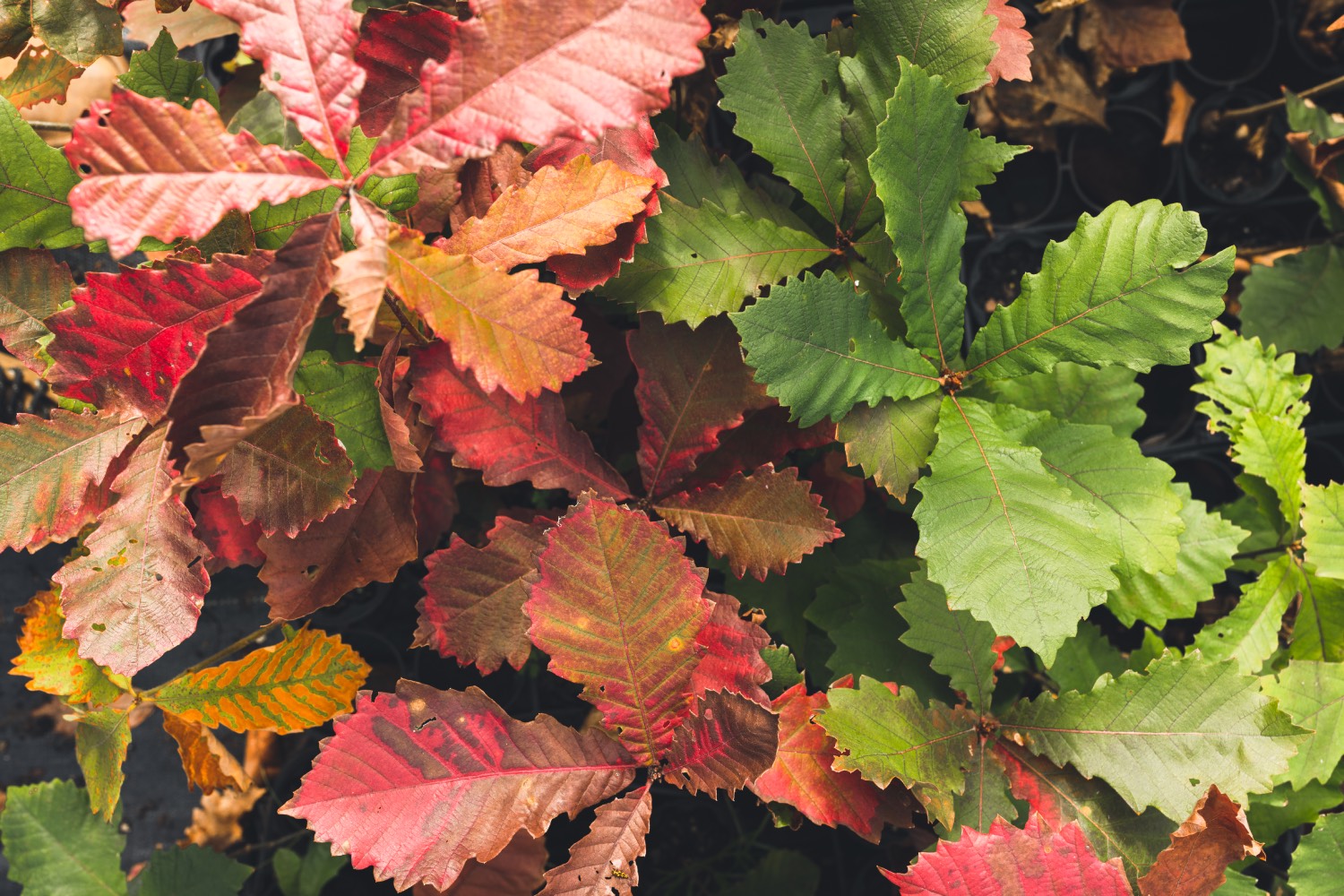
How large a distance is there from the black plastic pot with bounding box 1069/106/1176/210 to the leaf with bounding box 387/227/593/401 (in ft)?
3.43

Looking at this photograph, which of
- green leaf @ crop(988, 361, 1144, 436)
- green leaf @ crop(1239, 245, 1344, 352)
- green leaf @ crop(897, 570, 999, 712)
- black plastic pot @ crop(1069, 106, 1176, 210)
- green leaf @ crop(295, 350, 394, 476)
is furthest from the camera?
black plastic pot @ crop(1069, 106, 1176, 210)

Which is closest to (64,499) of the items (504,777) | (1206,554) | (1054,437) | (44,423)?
(44,423)

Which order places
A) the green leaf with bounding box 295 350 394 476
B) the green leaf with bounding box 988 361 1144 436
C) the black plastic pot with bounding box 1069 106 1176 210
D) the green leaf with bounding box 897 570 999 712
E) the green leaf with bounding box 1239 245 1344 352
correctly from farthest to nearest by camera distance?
the black plastic pot with bounding box 1069 106 1176 210 → the green leaf with bounding box 1239 245 1344 352 → the green leaf with bounding box 988 361 1144 436 → the green leaf with bounding box 897 570 999 712 → the green leaf with bounding box 295 350 394 476

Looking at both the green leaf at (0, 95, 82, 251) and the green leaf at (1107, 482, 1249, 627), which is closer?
the green leaf at (0, 95, 82, 251)

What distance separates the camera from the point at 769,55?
2.59 feet

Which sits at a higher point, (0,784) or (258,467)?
(258,467)

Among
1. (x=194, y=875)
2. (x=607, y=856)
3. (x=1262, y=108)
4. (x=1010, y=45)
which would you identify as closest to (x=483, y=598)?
(x=607, y=856)

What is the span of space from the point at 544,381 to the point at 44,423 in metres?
0.41

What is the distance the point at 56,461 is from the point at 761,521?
569mm

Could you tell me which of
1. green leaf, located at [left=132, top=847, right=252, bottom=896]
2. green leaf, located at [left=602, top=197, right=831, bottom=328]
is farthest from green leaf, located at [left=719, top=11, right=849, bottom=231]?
green leaf, located at [left=132, top=847, right=252, bottom=896]

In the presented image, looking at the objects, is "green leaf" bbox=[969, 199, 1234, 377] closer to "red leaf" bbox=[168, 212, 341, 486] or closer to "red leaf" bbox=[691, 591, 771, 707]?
"red leaf" bbox=[691, 591, 771, 707]

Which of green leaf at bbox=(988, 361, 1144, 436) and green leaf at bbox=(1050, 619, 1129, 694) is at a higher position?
green leaf at bbox=(988, 361, 1144, 436)

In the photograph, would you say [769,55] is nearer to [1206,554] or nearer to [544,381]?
[544,381]

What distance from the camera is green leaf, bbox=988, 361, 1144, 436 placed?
962mm
